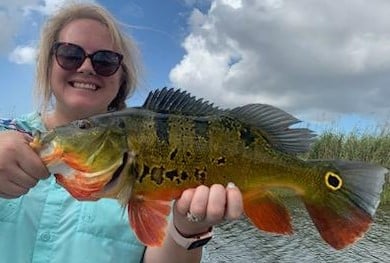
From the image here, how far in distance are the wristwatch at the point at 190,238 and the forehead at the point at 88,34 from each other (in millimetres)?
1025

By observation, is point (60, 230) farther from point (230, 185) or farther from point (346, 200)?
point (346, 200)

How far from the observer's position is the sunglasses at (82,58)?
2648 millimetres

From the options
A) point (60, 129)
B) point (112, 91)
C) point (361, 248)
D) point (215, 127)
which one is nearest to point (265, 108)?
point (215, 127)

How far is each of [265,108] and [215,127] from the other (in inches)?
8.3

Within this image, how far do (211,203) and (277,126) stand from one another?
1.30ft

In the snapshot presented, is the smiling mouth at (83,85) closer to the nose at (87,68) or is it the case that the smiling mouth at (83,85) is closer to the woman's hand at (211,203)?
the nose at (87,68)

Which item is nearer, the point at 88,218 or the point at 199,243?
the point at 199,243

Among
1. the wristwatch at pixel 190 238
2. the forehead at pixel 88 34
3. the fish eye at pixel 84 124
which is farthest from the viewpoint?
the forehead at pixel 88 34

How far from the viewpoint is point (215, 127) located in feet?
6.44

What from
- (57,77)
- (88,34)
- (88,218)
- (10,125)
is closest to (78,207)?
(88,218)

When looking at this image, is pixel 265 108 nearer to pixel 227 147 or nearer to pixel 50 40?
pixel 227 147

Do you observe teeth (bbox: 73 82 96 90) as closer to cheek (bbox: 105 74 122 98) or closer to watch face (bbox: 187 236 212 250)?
cheek (bbox: 105 74 122 98)

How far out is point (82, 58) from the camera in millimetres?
2658

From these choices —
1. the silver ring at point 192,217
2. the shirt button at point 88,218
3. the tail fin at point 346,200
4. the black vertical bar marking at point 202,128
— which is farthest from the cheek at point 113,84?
the tail fin at point 346,200
